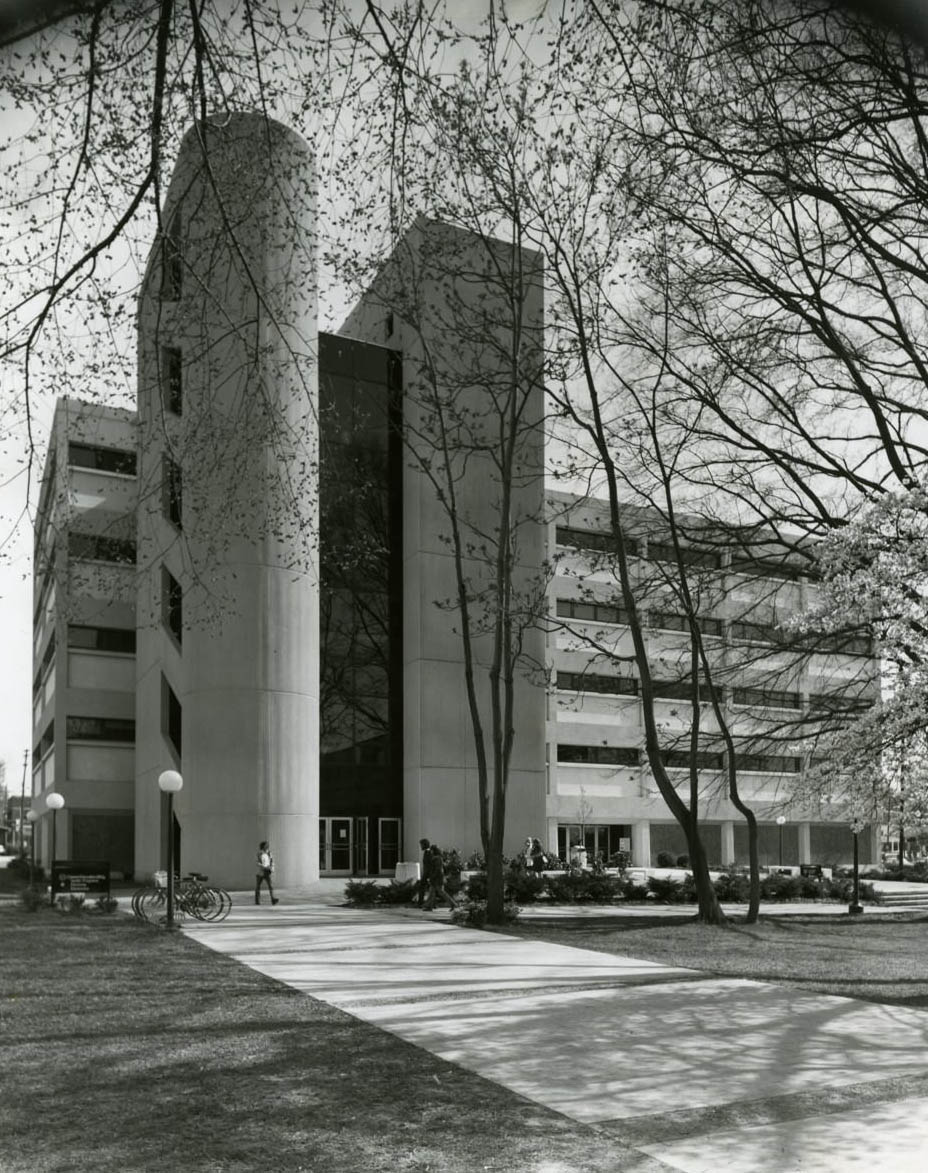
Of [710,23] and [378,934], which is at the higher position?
[710,23]

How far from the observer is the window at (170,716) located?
142 feet

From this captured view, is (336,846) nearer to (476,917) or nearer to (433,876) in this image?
(433,876)

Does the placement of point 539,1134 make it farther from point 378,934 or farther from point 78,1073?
point 378,934

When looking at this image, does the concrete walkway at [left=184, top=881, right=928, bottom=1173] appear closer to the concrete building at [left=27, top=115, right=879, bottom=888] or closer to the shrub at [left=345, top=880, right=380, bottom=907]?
the concrete building at [left=27, top=115, right=879, bottom=888]

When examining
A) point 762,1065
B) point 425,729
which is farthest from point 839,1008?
point 425,729

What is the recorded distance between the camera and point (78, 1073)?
375 inches

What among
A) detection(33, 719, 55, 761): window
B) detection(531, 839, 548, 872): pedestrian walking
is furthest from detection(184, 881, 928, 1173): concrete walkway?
detection(33, 719, 55, 761): window

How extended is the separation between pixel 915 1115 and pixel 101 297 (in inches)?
284

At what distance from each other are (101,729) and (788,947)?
36.5 meters

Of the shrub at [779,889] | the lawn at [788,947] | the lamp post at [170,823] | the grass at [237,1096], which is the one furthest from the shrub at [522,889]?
the grass at [237,1096]

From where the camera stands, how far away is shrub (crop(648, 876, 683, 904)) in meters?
34.1

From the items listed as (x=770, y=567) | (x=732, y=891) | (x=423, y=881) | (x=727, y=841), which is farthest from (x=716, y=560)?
(x=727, y=841)

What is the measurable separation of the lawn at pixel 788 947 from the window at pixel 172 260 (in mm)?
10801

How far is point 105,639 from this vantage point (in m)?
51.5
